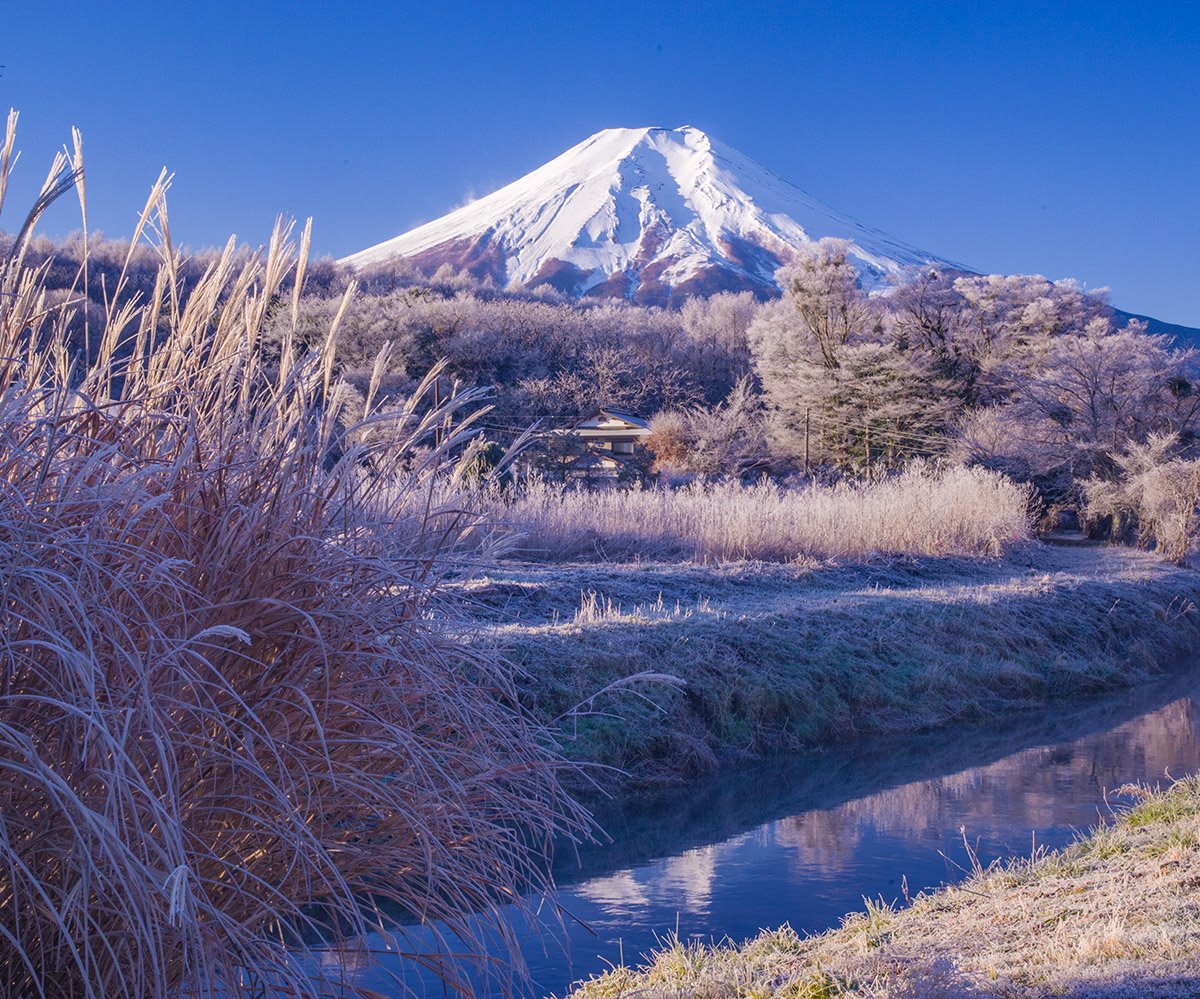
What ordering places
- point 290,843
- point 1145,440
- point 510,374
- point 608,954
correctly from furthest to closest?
point 510,374 < point 1145,440 < point 608,954 < point 290,843

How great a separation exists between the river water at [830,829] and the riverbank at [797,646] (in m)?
0.41

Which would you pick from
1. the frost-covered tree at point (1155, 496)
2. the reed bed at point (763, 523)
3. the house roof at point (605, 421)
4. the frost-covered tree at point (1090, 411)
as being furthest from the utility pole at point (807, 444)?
the reed bed at point (763, 523)

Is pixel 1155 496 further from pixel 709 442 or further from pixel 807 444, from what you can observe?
pixel 709 442

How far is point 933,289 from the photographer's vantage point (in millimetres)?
29203

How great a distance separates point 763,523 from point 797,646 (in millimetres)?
4266

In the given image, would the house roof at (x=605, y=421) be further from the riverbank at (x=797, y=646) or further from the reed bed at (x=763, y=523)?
the riverbank at (x=797, y=646)

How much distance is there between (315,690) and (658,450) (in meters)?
25.0

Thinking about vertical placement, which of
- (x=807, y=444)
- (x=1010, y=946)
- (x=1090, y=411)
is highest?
(x=1090, y=411)

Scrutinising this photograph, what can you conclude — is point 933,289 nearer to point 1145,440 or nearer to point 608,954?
point 1145,440

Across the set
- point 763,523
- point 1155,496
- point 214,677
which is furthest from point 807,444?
point 214,677

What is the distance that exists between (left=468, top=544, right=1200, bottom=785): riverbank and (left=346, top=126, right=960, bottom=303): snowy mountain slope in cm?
6087

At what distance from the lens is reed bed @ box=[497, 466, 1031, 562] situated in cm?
1295

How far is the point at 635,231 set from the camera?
315ft

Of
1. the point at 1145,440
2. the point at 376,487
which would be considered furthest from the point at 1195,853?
the point at 1145,440
